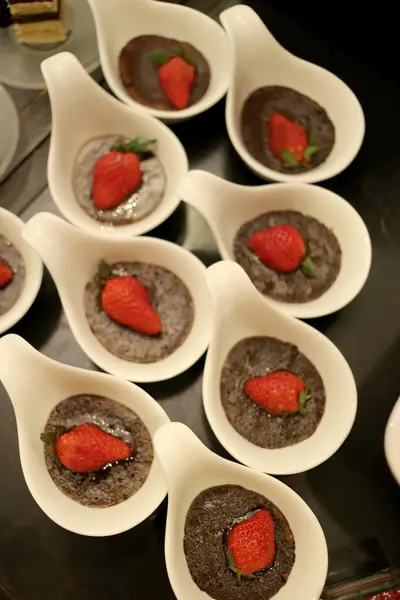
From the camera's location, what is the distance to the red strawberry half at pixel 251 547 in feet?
3.59

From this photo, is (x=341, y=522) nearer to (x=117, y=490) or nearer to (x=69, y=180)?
(x=117, y=490)

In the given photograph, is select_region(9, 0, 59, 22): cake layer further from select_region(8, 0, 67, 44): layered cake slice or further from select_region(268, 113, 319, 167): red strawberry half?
select_region(268, 113, 319, 167): red strawberry half

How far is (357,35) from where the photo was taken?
1652 mm

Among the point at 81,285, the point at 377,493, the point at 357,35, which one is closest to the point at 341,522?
the point at 377,493

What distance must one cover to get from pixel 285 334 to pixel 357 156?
55 centimetres

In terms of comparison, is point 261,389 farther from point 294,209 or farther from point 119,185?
point 119,185

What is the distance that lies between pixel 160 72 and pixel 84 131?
0.25 m

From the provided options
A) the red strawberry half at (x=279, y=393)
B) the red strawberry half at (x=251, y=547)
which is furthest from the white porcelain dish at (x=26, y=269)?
the red strawberry half at (x=251, y=547)

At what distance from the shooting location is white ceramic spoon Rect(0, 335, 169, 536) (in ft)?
3.67

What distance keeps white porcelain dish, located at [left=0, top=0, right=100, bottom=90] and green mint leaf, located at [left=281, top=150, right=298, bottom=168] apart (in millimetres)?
538

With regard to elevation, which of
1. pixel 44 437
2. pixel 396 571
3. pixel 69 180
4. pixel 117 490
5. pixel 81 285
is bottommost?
pixel 396 571

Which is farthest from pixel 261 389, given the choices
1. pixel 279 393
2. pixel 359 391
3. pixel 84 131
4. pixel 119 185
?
pixel 84 131

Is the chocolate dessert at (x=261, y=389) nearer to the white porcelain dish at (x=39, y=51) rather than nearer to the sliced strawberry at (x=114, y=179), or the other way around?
the sliced strawberry at (x=114, y=179)

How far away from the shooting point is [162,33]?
5.27 feet
